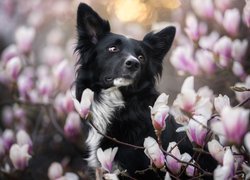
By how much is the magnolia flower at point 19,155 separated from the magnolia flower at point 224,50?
1670mm

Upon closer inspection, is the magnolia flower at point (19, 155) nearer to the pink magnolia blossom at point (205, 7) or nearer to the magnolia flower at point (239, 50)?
the magnolia flower at point (239, 50)

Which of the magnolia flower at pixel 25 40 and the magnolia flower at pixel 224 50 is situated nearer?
the magnolia flower at pixel 224 50

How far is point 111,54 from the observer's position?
11.8 feet

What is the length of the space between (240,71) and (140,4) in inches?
89.0

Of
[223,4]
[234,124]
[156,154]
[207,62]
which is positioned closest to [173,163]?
[156,154]

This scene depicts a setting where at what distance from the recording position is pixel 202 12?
14.9ft

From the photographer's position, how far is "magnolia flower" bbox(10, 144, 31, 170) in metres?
3.65

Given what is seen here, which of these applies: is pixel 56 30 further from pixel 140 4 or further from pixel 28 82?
pixel 28 82

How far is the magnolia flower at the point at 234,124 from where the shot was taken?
1988mm

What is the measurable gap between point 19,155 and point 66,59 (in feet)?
6.41

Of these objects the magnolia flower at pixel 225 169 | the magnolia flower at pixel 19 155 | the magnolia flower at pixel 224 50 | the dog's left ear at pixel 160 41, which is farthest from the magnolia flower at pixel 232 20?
the magnolia flower at pixel 225 169

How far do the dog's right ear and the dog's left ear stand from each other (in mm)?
340

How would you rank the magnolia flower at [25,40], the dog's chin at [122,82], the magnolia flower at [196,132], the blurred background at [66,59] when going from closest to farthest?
the magnolia flower at [196,132] → the dog's chin at [122,82] → the blurred background at [66,59] → the magnolia flower at [25,40]

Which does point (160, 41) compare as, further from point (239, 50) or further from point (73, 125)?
point (73, 125)
